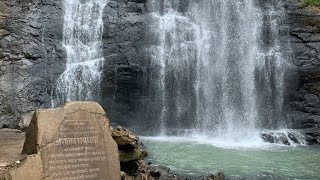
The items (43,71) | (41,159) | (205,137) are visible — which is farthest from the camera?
(43,71)

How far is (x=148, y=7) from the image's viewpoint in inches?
768

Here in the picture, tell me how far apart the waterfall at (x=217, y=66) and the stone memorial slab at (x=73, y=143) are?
1088cm

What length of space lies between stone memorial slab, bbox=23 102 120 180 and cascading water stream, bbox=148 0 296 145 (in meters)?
10.7

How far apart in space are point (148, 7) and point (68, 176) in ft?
48.3

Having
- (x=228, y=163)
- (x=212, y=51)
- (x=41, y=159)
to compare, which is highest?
(x=212, y=51)

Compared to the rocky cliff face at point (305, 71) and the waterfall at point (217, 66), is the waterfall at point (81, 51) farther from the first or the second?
the rocky cliff face at point (305, 71)

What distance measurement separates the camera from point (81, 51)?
18547 mm

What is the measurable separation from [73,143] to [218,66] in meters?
13.5

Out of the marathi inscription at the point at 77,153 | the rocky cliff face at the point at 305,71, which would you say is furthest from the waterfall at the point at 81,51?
the marathi inscription at the point at 77,153

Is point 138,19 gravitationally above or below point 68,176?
above

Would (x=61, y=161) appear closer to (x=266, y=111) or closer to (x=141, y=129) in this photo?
(x=141, y=129)

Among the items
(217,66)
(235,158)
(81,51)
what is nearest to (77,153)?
(235,158)

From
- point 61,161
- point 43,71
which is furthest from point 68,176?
point 43,71

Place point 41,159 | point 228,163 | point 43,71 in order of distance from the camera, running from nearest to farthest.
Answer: point 41,159 → point 228,163 → point 43,71
